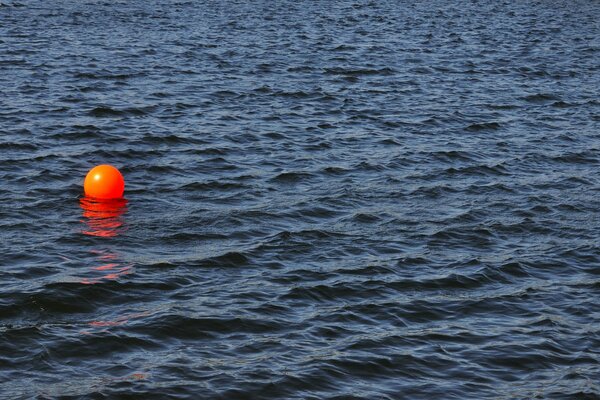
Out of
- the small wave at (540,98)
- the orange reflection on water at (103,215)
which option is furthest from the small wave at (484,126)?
the orange reflection on water at (103,215)

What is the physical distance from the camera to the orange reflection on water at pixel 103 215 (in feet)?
57.3

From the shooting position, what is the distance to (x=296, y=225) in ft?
60.3

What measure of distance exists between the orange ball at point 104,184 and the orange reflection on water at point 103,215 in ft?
0.38

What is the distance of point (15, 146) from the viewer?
22.5m

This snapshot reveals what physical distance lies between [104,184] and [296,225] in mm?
3560

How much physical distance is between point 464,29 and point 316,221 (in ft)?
91.1

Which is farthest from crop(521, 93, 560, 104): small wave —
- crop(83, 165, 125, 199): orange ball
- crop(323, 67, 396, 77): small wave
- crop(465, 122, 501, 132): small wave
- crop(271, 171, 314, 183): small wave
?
crop(83, 165, 125, 199): orange ball

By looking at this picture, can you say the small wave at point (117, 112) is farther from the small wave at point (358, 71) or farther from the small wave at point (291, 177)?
the small wave at point (358, 71)

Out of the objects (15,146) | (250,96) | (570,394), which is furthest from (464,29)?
(570,394)

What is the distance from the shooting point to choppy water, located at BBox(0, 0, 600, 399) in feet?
43.2

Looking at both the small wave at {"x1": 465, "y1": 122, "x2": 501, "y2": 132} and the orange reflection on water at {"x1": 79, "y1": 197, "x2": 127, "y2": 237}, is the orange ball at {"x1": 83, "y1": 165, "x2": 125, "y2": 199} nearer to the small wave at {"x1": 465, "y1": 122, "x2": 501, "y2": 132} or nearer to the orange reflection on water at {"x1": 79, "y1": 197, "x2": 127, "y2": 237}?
the orange reflection on water at {"x1": 79, "y1": 197, "x2": 127, "y2": 237}

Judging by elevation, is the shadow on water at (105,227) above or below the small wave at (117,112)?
above

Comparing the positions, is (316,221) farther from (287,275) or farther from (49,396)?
(49,396)

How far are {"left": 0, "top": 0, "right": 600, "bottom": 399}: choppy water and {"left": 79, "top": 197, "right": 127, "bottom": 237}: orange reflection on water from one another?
0.23 feet
